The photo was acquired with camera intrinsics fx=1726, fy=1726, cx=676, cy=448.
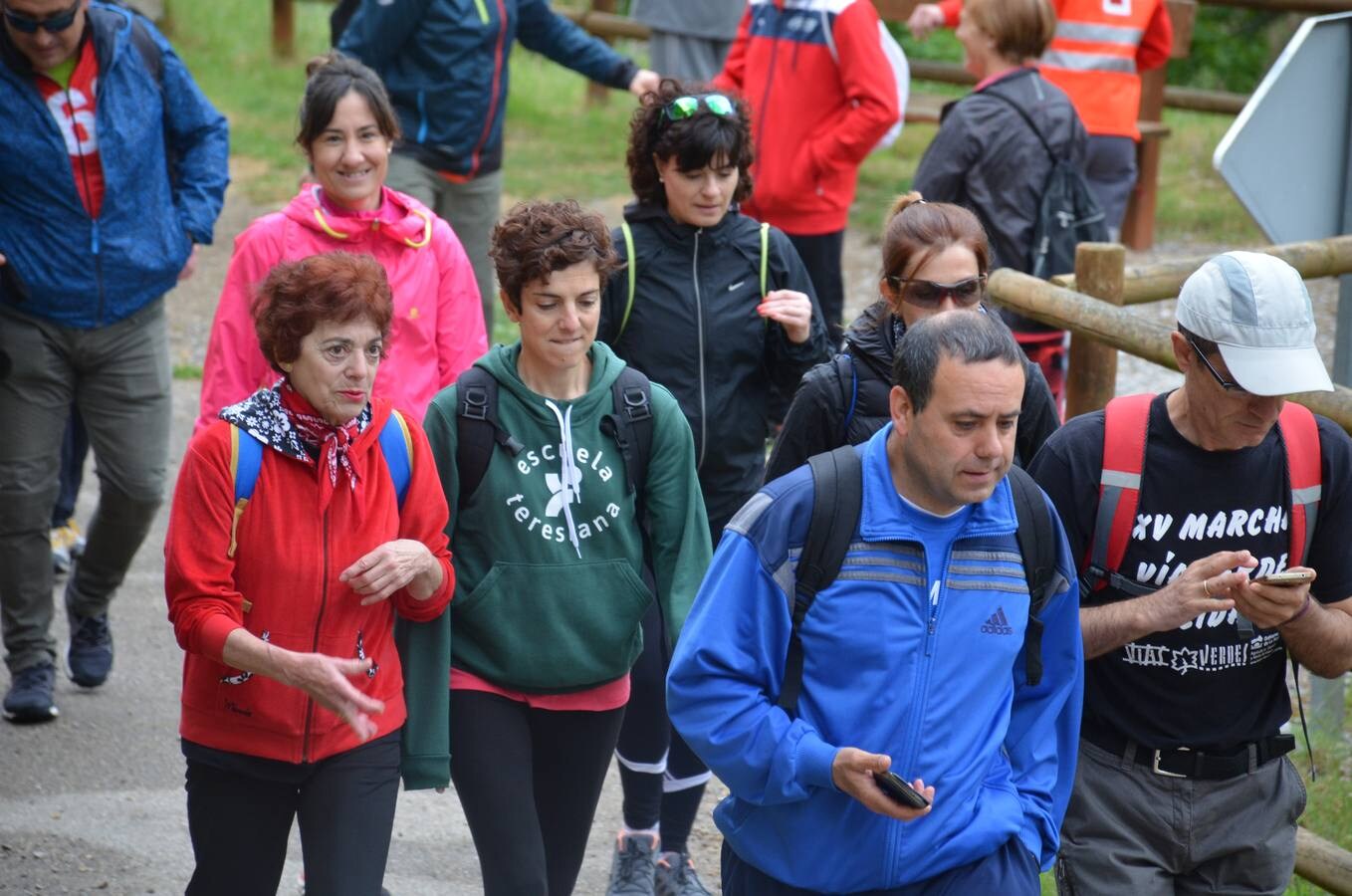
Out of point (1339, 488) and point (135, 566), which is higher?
point (1339, 488)

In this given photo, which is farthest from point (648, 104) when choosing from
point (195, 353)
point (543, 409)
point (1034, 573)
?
point (195, 353)

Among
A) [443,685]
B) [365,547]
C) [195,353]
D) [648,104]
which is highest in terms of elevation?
[648,104]

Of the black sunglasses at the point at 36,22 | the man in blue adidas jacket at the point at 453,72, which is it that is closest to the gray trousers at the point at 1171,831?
the black sunglasses at the point at 36,22

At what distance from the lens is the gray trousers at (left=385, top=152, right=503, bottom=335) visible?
7.25 m

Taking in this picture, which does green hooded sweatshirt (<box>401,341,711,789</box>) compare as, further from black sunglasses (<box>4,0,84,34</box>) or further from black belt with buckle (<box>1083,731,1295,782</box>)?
black sunglasses (<box>4,0,84,34</box>)

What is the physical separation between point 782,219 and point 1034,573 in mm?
4924

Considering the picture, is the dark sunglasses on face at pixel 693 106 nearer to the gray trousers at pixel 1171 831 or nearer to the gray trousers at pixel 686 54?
the gray trousers at pixel 1171 831

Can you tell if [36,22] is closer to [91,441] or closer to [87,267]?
[87,267]

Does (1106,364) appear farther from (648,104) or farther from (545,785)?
(545,785)

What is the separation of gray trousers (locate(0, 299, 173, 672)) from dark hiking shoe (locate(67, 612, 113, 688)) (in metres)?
0.07

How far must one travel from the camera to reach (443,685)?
3.77m

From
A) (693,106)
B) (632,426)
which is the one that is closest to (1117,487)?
(632,426)

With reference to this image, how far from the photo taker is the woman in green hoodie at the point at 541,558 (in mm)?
3793

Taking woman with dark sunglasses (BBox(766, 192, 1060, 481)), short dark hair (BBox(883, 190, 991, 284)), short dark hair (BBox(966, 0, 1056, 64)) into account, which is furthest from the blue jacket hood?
short dark hair (BBox(966, 0, 1056, 64))
